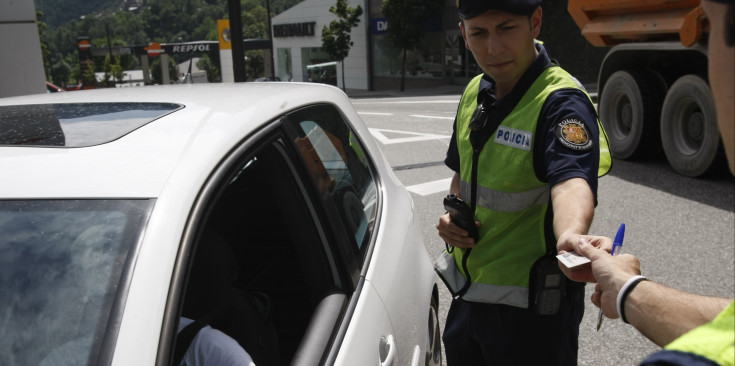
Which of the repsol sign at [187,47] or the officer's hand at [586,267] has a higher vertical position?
the officer's hand at [586,267]

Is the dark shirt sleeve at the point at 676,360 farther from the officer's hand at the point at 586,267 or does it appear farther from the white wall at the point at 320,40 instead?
the white wall at the point at 320,40

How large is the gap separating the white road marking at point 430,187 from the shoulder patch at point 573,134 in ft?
19.8

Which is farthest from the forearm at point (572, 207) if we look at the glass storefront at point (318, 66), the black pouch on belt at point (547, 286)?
the glass storefront at point (318, 66)

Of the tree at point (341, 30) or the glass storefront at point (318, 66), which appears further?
the glass storefront at point (318, 66)

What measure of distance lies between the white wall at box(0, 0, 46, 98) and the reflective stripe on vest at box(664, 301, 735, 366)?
946cm

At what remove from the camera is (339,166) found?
2.57 meters

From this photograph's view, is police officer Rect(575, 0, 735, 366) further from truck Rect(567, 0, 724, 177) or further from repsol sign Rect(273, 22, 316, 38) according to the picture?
repsol sign Rect(273, 22, 316, 38)

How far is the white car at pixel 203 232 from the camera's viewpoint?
1.40 meters

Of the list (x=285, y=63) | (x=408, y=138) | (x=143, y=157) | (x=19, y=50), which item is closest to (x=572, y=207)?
(x=143, y=157)

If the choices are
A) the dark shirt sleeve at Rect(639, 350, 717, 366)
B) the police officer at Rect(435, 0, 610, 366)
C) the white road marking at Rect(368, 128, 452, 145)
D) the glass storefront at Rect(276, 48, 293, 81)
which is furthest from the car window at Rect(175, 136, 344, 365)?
the glass storefront at Rect(276, 48, 293, 81)

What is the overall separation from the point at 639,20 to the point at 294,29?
4333 centimetres

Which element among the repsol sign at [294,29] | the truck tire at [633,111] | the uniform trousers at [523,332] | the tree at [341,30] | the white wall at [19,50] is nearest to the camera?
the uniform trousers at [523,332]

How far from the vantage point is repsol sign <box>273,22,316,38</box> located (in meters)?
48.2

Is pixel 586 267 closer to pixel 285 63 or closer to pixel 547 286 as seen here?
pixel 547 286
